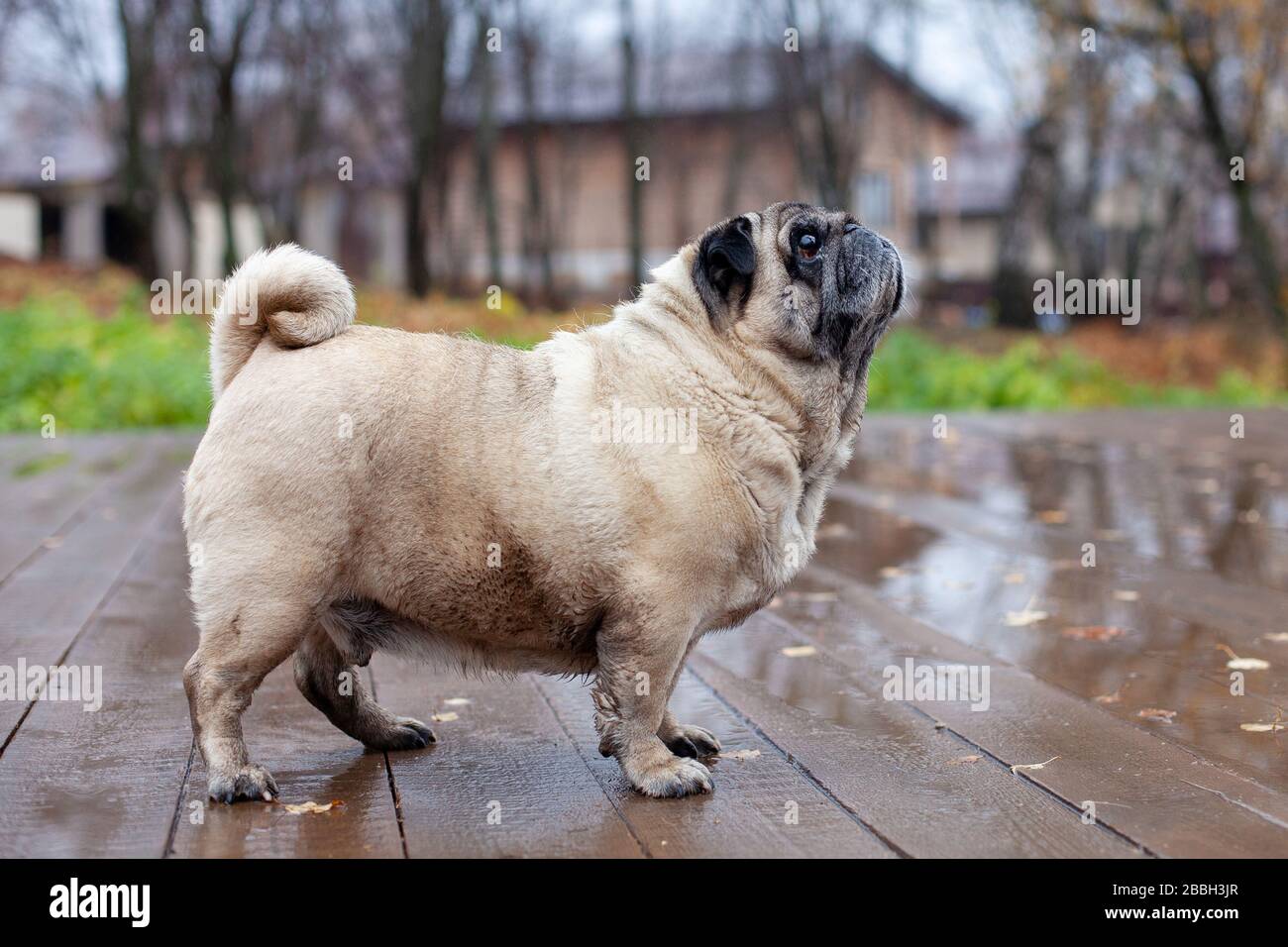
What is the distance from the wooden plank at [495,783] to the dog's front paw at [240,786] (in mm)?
374

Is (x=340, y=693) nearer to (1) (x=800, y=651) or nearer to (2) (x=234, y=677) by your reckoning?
(2) (x=234, y=677)

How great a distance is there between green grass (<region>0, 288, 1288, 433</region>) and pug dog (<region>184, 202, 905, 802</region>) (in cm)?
1076

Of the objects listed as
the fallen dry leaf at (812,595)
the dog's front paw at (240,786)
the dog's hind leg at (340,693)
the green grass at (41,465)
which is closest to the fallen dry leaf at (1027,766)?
the dog's hind leg at (340,693)

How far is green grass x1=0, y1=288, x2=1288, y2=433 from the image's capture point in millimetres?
14570

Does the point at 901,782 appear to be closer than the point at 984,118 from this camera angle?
Yes

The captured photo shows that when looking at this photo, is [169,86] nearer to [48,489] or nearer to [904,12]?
[904,12]

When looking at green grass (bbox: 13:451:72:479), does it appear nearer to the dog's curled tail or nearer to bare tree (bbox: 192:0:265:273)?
the dog's curled tail

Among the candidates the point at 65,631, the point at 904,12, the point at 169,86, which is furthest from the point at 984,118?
the point at 65,631

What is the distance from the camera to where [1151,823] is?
365 cm

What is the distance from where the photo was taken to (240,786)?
3828mm

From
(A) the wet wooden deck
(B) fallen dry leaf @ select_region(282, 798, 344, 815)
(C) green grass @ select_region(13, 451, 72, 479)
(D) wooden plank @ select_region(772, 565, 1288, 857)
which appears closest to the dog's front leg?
(A) the wet wooden deck

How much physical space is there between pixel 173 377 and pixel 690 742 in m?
12.0

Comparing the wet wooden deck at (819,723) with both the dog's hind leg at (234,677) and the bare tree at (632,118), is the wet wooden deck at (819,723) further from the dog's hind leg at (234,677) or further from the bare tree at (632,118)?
the bare tree at (632,118)
